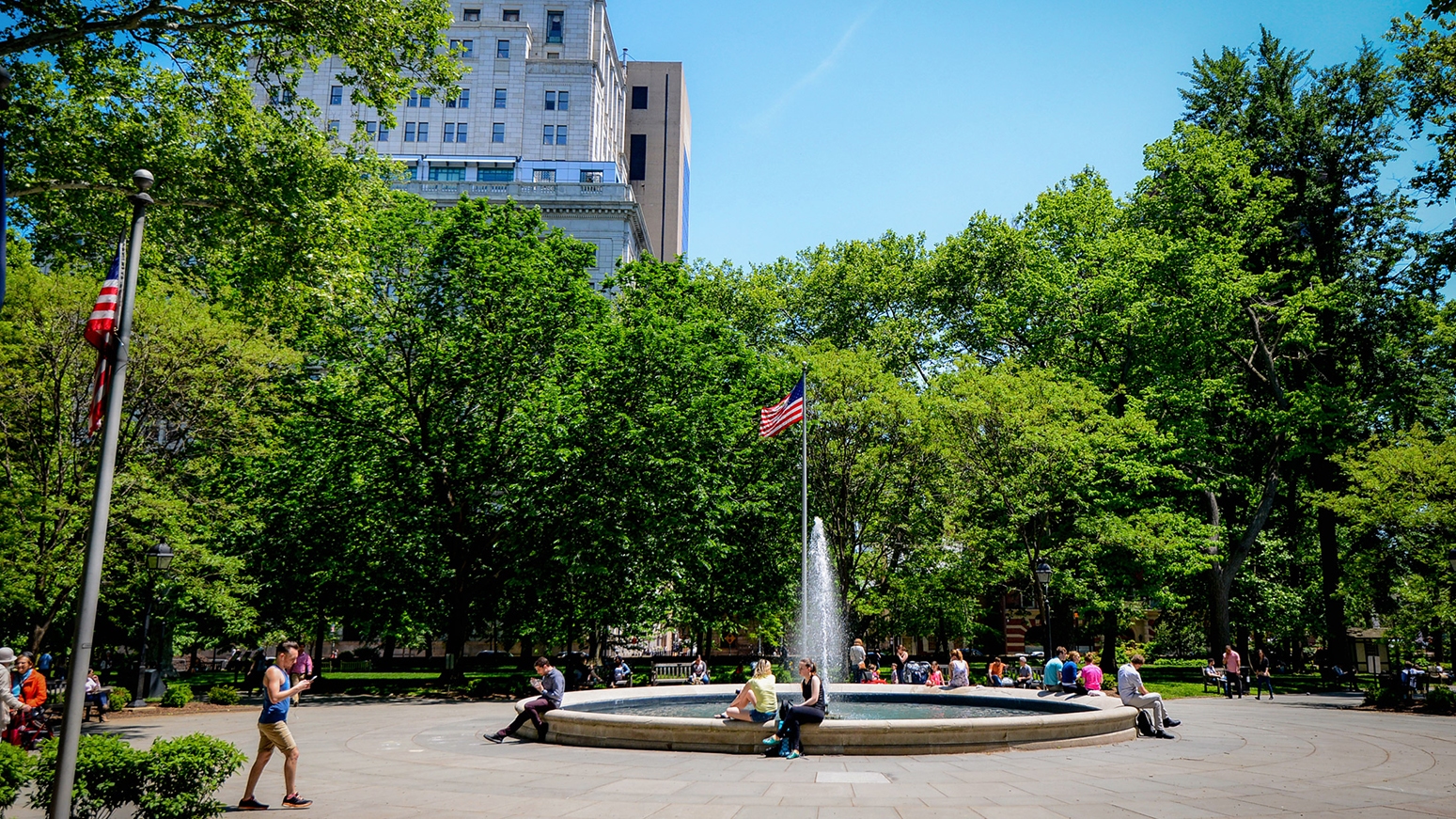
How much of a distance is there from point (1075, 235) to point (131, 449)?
3588 centimetres

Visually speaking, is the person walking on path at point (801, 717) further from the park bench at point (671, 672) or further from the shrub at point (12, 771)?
the park bench at point (671, 672)

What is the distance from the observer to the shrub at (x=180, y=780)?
886 centimetres

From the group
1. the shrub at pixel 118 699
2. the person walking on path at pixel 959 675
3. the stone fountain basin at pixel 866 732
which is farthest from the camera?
the person walking on path at pixel 959 675

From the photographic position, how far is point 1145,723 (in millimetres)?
17438

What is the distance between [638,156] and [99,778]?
113m

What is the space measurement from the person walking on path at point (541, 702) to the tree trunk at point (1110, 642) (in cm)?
2626

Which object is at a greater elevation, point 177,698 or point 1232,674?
point 1232,674

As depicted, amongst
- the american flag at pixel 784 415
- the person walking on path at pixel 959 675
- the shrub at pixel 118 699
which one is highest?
the american flag at pixel 784 415

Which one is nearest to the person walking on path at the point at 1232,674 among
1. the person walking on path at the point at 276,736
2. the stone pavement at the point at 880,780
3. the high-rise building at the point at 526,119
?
the stone pavement at the point at 880,780

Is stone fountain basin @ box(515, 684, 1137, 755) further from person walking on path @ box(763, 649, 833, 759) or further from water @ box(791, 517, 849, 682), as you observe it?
water @ box(791, 517, 849, 682)

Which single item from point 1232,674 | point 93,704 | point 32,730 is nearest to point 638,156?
point 1232,674

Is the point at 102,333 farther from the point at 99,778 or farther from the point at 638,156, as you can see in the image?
the point at 638,156

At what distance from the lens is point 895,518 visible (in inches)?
1439

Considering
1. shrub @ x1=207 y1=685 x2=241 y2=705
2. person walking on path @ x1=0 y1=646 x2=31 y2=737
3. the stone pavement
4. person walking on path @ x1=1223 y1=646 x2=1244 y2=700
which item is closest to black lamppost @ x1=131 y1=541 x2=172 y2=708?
shrub @ x1=207 y1=685 x2=241 y2=705
